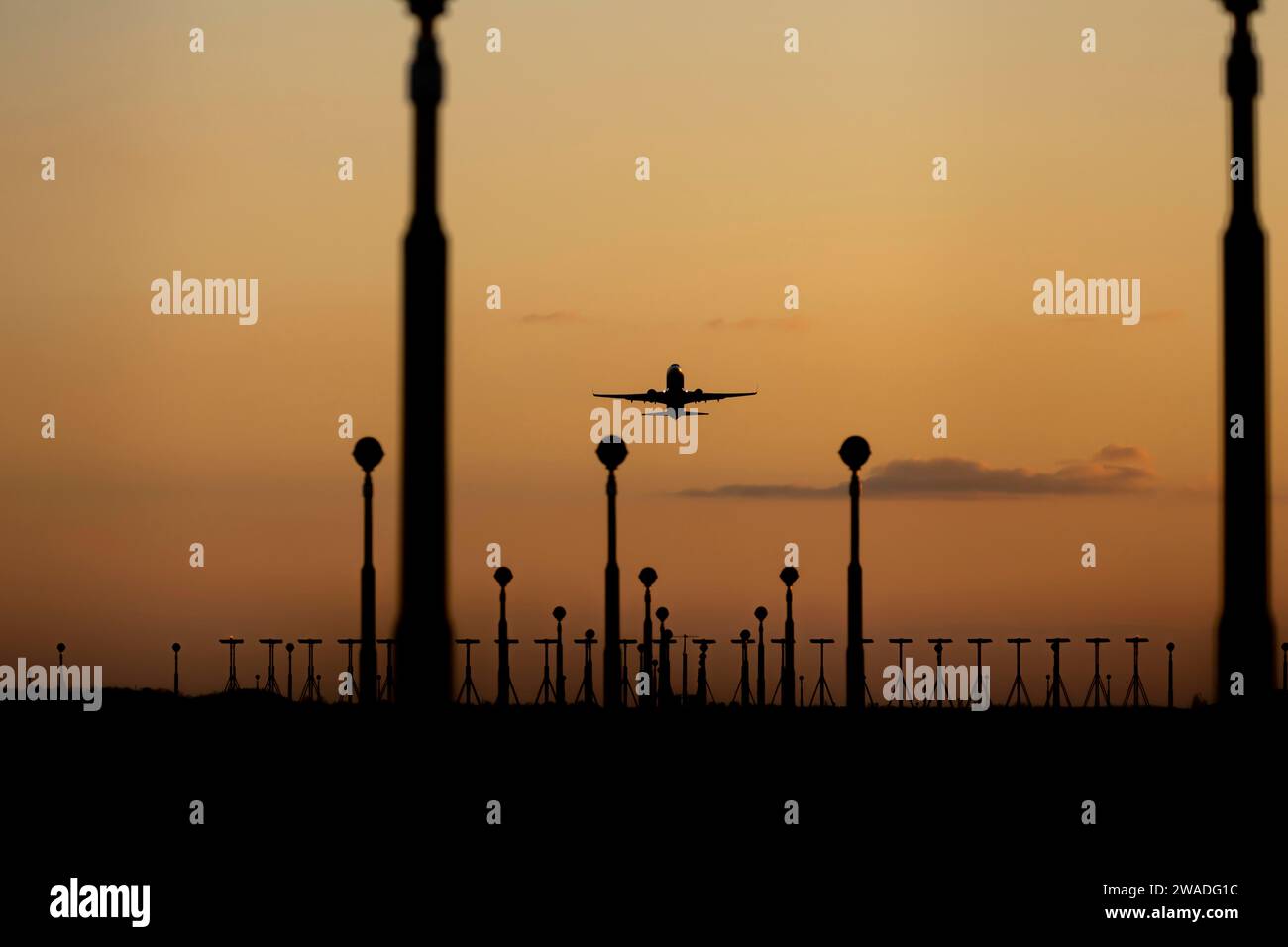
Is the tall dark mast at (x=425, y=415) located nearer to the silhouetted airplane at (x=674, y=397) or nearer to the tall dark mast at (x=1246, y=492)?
the tall dark mast at (x=1246, y=492)

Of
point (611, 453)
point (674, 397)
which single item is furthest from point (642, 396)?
point (611, 453)

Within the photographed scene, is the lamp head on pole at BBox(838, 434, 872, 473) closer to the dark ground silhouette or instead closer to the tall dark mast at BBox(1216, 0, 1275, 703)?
the dark ground silhouette

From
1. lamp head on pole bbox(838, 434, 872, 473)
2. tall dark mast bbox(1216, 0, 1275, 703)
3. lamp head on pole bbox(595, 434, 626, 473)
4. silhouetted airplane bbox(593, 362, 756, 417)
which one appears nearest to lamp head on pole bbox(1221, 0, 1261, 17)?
tall dark mast bbox(1216, 0, 1275, 703)

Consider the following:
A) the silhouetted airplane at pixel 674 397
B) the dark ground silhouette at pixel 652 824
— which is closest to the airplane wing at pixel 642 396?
the silhouetted airplane at pixel 674 397

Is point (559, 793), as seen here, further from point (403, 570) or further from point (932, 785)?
point (403, 570)

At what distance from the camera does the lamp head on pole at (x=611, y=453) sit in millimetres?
56500

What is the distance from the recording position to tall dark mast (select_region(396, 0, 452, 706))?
2428 cm

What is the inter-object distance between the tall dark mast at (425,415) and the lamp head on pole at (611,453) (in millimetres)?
30912

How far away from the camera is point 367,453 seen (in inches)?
1831

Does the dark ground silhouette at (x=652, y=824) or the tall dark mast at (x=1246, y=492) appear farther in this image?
the dark ground silhouette at (x=652, y=824)

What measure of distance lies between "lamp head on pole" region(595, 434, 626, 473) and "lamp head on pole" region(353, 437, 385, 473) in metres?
10.8

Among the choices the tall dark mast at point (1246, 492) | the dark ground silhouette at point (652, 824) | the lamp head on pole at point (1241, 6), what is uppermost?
the lamp head on pole at point (1241, 6)
